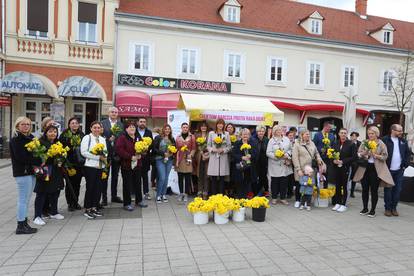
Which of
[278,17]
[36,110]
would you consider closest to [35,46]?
[36,110]

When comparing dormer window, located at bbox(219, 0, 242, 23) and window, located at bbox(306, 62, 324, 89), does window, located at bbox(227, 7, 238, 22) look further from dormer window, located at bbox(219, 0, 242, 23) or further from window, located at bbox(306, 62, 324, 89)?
window, located at bbox(306, 62, 324, 89)

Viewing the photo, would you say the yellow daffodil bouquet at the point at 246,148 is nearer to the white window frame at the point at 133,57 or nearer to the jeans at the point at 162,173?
the jeans at the point at 162,173

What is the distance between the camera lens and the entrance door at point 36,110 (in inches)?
653

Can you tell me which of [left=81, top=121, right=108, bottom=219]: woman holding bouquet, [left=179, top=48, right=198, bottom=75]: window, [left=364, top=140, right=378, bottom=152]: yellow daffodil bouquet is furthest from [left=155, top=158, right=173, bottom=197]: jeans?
[left=179, top=48, right=198, bottom=75]: window

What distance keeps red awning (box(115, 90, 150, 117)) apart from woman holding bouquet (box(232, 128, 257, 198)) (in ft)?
32.5

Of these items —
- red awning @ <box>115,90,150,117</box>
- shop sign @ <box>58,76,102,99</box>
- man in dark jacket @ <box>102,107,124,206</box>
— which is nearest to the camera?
man in dark jacket @ <box>102,107,124,206</box>

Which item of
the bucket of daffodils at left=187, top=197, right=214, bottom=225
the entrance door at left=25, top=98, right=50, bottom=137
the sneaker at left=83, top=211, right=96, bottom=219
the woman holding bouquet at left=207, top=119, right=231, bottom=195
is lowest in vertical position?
the sneaker at left=83, top=211, right=96, bottom=219

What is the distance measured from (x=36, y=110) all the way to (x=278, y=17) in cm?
1564

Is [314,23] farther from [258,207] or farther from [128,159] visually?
[128,159]

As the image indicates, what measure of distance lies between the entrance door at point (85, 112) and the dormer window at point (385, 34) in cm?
1899

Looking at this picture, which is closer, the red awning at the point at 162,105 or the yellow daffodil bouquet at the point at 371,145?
the yellow daffodil bouquet at the point at 371,145

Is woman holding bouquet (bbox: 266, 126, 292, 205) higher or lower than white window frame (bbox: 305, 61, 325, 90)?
lower

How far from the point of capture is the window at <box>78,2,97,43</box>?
650 inches

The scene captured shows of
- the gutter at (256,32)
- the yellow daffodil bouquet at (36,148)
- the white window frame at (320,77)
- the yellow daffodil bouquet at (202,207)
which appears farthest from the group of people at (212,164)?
the white window frame at (320,77)
